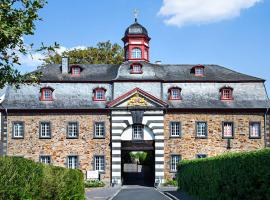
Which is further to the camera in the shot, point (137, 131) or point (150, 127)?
point (137, 131)

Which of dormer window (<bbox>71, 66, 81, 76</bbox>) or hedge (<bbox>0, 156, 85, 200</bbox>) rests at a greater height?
dormer window (<bbox>71, 66, 81, 76</bbox>)

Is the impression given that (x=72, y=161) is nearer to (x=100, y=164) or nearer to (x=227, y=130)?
(x=100, y=164)

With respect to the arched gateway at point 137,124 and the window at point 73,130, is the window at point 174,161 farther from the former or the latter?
the window at point 73,130

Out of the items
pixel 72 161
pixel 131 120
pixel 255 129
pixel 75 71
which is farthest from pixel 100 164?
pixel 255 129

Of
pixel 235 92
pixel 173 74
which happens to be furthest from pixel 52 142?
pixel 235 92

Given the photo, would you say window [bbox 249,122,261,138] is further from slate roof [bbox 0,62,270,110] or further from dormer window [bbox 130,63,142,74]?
dormer window [bbox 130,63,142,74]

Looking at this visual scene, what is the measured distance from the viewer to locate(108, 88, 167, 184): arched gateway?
40500 mm

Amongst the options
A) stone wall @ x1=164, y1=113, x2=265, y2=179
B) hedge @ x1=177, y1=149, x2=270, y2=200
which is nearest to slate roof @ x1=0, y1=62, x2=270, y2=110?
stone wall @ x1=164, y1=113, x2=265, y2=179

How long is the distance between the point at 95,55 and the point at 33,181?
4360cm

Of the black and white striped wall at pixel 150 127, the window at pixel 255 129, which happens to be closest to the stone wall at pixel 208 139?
the window at pixel 255 129

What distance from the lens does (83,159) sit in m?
40.8

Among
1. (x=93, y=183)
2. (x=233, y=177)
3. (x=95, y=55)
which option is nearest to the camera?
(x=233, y=177)

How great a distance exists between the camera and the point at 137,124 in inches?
1608

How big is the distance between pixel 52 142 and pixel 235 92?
15801mm
